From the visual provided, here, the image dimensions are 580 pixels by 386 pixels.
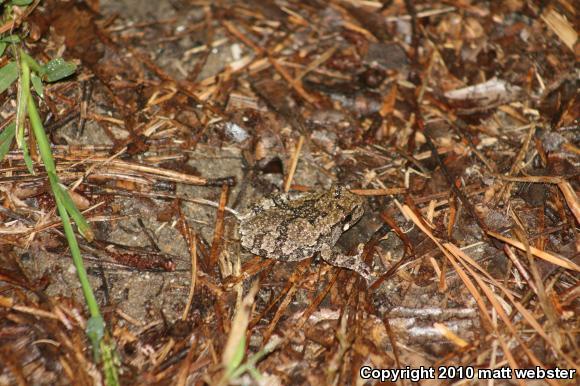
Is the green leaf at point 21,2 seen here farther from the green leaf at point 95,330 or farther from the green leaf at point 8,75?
the green leaf at point 95,330

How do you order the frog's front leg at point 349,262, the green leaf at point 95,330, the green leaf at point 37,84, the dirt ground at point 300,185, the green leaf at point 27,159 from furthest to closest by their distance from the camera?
the green leaf at point 37,84
the frog's front leg at point 349,262
the green leaf at point 27,159
the dirt ground at point 300,185
the green leaf at point 95,330

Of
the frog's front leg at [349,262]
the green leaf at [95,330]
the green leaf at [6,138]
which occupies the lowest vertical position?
the green leaf at [6,138]

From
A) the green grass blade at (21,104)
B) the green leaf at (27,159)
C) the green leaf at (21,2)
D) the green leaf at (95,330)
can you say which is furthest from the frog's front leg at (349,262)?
the green leaf at (21,2)

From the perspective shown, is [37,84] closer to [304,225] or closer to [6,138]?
[6,138]

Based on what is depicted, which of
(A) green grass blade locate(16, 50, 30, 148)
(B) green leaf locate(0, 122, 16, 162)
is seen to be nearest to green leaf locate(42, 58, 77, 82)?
(A) green grass blade locate(16, 50, 30, 148)

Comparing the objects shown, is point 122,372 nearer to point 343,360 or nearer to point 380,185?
point 343,360

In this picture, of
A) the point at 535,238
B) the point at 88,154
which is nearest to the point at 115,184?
the point at 88,154

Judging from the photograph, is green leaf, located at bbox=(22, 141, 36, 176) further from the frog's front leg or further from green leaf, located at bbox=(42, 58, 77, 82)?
the frog's front leg
